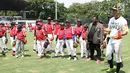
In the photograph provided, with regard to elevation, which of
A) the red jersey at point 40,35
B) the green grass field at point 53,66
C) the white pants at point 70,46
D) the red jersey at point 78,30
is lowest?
the green grass field at point 53,66

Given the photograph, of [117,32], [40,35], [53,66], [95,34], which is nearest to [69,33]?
[95,34]

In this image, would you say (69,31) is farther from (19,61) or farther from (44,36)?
(19,61)

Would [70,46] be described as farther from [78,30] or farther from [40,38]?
[40,38]

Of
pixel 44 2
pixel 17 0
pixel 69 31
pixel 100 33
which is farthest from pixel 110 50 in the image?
pixel 44 2

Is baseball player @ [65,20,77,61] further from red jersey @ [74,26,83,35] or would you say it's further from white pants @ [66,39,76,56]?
red jersey @ [74,26,83,35]

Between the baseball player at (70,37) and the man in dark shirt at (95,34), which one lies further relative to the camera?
the baseball player at (70,37)

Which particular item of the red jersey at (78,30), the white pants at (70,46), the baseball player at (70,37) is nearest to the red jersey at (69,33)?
the baseball player at (70,37)

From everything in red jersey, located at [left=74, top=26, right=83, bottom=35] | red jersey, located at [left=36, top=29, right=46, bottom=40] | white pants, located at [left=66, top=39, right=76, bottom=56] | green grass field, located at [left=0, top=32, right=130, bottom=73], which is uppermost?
red jersey, located at [left=74, top=26, right=83, bottom=35]

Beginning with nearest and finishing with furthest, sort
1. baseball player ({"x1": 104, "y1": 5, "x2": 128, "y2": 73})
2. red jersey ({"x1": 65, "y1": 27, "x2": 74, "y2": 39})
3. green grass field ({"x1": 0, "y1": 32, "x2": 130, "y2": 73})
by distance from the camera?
baseball player ({"x1": 104, "y1": 5, "x2": 128, "y2": 73})
green grass field ({"x1": 0, "y1": 32, "x2": 130, "y2": 73})
red jersey ({"x1": 65, "y1": 27, "x2": 74, "y2": 39})

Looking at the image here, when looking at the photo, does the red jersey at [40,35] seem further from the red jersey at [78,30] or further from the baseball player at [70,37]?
the red jersey at [78,30]

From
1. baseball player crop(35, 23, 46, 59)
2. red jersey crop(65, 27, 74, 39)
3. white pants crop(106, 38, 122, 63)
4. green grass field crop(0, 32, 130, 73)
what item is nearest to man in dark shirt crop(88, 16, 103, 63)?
green grass field crop(0, 32, 130, 73)

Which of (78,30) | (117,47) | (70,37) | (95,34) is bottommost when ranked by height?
(117,47)

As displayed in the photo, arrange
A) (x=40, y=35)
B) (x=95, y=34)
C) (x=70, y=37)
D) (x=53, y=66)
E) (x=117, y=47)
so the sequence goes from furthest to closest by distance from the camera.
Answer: (x=40, y=35), (x=70, y=37), (x=95, y=34), (x=53, y=66), (x=117, y=47)

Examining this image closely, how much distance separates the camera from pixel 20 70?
437 inches
